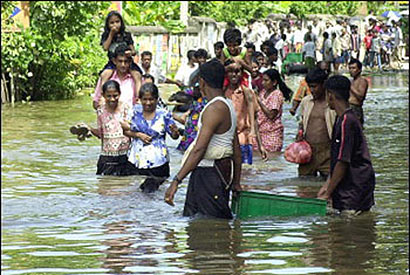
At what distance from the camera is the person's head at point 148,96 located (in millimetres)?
10805

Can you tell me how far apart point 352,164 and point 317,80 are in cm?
244

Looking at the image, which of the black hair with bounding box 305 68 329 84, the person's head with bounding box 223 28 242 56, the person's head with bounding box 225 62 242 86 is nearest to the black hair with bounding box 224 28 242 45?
the person's head with bounding box 223 28 242 56

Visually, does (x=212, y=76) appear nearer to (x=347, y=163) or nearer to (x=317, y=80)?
(x=347, y=163)

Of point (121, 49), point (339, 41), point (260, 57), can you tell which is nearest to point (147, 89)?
point (121, 49)

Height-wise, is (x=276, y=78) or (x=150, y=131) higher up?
(x=276, y=78)

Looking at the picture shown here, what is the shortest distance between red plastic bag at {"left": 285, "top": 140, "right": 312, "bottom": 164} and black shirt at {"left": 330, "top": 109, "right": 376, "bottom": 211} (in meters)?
2.47

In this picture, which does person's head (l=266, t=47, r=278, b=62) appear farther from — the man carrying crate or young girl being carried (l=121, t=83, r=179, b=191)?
the man carrying crate

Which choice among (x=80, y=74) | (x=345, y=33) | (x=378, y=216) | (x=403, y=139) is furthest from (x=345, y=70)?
(x=378, y=216)

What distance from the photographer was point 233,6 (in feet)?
143

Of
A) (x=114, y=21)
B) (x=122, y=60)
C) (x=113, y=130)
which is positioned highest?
(x=114, y=21)

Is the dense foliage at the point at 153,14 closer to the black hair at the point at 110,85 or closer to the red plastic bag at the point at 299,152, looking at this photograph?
the black hair at the point at 110,85

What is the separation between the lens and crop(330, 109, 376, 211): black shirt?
27.7 feet

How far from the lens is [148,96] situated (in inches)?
427

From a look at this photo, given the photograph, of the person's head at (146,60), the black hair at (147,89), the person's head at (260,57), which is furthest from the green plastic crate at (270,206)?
the person's head at (146,60)
